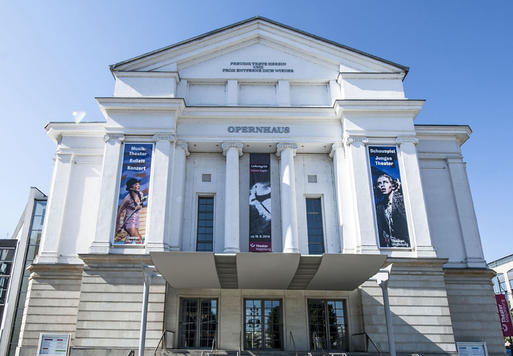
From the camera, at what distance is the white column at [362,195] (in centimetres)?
1975

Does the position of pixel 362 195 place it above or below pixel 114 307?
above

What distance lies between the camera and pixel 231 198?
68.8 ft

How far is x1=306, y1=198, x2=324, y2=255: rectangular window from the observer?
21453mm

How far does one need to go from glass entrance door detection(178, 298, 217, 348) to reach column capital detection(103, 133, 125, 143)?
8513 millimetres

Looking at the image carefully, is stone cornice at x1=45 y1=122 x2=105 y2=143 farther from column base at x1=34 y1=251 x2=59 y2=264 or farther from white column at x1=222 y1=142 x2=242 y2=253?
white column at x1=222 y1=142 x2=242 y2=253

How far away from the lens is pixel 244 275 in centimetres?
1727

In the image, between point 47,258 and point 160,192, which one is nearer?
point 160,192

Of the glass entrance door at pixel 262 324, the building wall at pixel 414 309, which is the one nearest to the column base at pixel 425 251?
the building wall at pixel 414 309

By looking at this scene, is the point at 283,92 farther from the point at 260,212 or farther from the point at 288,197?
the point at 260,212

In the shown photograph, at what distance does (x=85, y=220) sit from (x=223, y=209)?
23.2 feet

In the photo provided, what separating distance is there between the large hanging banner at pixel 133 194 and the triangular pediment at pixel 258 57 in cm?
539

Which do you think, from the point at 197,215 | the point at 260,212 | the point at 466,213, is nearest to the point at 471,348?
the point at 466,213

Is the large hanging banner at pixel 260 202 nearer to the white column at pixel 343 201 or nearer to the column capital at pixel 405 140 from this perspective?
the white column at pixel 343 201

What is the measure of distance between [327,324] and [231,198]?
7.36 meters
